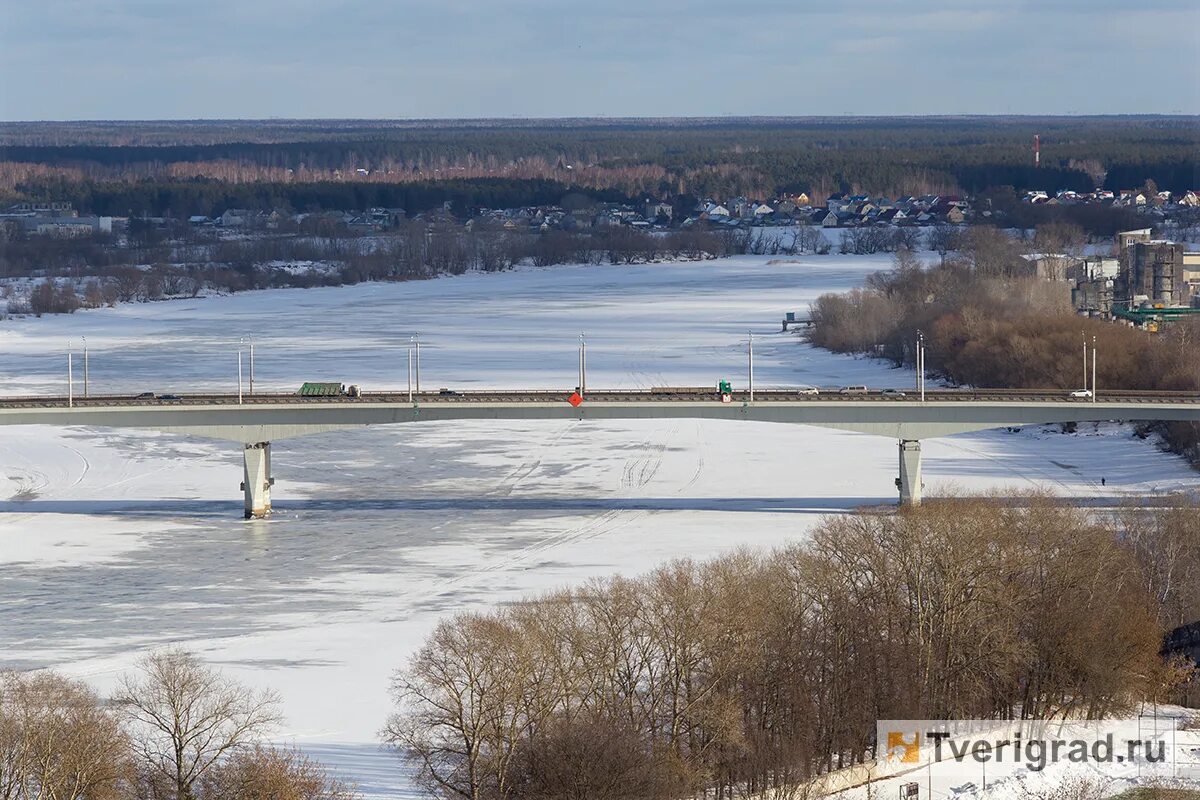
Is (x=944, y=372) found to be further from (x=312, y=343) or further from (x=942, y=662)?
(x=942, y=662)

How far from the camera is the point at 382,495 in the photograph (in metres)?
62.3

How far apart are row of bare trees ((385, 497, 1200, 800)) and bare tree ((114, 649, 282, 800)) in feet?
8.51

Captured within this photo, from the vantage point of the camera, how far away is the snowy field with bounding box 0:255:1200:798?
43.0 meters

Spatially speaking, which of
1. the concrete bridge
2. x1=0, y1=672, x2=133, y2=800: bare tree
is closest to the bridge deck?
the concrete bridge

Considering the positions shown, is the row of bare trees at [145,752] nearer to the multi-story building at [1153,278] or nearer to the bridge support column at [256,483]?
the bridge support column at [256,483]

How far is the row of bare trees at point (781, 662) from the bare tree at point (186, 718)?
2.59 metres

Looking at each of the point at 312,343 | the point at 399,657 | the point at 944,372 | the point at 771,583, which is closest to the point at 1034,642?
the point at 771,583

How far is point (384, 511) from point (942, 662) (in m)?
26.7

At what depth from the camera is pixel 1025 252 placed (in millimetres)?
133625

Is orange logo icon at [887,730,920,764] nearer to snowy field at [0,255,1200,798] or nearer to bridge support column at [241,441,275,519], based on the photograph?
snowy field at [0,255,1200,798]

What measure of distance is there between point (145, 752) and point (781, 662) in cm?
1024

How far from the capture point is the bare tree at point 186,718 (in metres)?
30.1
